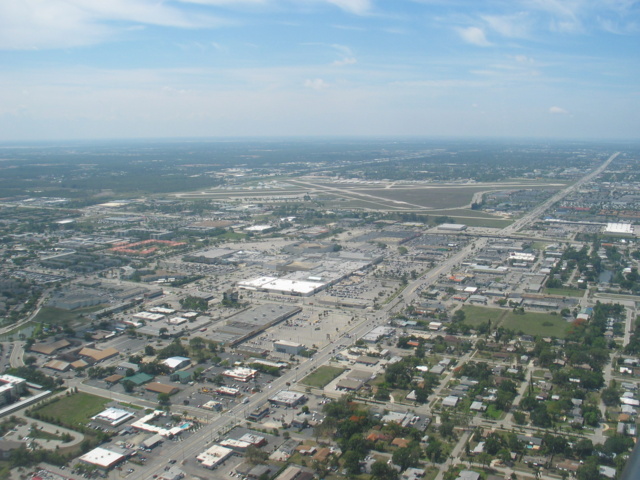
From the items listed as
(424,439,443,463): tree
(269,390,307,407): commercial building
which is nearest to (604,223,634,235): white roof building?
(269,390,307,407): commercial building

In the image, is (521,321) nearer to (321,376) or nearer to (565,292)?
(565,292)

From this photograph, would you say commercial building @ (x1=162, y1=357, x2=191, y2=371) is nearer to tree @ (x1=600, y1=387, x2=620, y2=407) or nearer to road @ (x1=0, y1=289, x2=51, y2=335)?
road @ (x1=0, y1=289, x2=51, y2=335)

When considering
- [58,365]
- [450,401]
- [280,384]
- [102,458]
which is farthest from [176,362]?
[450,401]

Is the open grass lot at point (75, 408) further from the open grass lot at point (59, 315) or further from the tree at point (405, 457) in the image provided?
the tree at point (405, 457)

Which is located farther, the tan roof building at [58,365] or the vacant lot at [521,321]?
the vacant lot at [521,321]

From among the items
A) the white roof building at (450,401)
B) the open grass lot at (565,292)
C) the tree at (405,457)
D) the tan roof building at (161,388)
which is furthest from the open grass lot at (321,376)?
the open grass lot at (565,292)

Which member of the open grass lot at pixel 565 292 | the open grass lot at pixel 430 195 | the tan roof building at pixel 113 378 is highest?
the open grass lot at pixel 430 195

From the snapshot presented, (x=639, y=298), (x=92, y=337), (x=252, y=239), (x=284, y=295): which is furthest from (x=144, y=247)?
(x=639, y=298)
